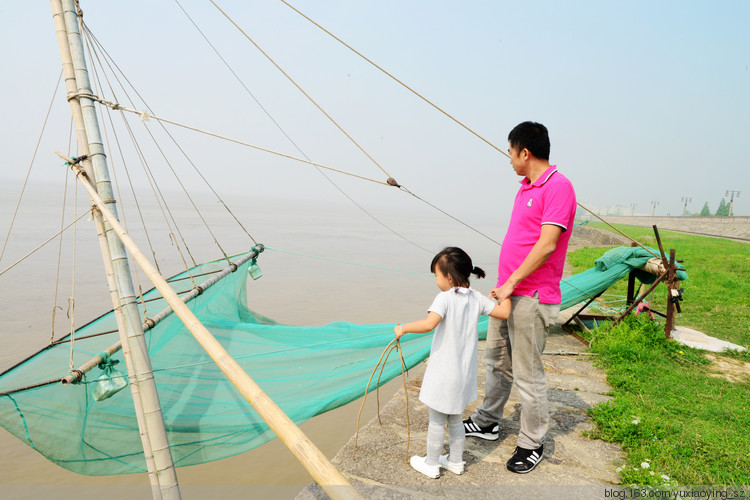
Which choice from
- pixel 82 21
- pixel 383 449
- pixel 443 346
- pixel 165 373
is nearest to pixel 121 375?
pixel 165 373

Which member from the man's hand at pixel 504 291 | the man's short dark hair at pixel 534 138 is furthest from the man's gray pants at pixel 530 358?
the man's short dark hair at pixel 534 138

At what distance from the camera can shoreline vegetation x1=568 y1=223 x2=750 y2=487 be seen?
2404mm

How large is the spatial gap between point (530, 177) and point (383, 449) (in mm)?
1853

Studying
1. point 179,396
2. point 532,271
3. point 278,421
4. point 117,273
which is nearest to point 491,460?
point 532,271

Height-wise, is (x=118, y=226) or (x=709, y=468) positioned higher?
(x=118, y=226)

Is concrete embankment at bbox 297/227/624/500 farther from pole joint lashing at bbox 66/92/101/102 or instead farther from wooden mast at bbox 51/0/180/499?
pole joint lashing at bbox 66/92/101/102

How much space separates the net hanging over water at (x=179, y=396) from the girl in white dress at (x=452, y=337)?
75cm

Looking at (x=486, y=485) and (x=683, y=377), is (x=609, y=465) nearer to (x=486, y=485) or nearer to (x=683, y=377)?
(x=486, y=485)

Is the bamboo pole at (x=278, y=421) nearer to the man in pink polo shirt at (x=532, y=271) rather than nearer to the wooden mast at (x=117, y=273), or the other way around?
the wooden mast at (x=117, y=273)

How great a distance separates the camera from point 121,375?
2516mm

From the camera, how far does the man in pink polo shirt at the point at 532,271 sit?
2.14 m

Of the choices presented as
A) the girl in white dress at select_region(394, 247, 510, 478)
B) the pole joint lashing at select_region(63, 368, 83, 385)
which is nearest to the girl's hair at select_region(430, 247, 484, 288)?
the girl in white dress at select_region(394, 247, 510, 478)

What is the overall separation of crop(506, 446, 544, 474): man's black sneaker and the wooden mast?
2022 mm

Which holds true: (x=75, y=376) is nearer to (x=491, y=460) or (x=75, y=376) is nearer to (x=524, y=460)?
(x=491, y=460)
